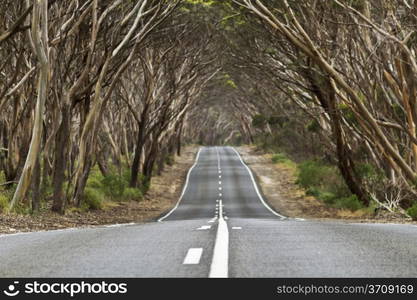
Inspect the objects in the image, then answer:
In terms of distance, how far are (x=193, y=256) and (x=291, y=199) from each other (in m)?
38.6

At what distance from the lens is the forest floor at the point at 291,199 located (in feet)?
92.5

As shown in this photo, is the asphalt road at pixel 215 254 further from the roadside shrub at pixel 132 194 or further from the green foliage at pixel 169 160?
the green foliage at pixel 169 160

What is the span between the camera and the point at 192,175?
63062mm

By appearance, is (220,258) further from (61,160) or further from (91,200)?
(91,200)

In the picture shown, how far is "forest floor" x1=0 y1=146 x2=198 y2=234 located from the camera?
1642 cm

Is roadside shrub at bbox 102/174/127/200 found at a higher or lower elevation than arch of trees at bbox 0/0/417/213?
lower

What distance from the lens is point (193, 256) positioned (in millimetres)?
7574

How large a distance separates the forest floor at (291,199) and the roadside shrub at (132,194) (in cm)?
781

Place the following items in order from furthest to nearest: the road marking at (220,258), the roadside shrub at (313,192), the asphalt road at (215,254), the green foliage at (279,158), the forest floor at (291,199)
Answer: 1. the green foliage at (279,158)
2. the roadside shrub at (313,192)
3. the forest floor at (291,199)
4. the asphalt road at (215,254)
5. the road marking at (220,258)

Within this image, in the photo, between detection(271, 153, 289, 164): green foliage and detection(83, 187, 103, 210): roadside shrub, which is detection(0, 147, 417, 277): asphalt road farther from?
detection(271, 153, 289, 164): green foliage

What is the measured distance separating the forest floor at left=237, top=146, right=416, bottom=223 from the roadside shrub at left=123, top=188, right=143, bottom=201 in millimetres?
7815

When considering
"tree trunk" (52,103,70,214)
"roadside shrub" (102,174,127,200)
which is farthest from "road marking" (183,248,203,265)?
"roadside shrub" (102,174,127,200)

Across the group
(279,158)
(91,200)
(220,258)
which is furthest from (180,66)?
(220,258)

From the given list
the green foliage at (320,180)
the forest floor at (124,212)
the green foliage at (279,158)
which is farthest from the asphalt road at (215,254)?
the green foliage at (279,158)
